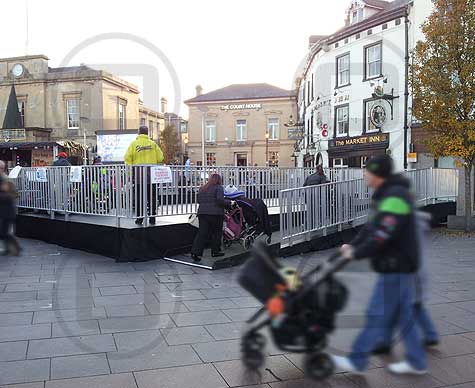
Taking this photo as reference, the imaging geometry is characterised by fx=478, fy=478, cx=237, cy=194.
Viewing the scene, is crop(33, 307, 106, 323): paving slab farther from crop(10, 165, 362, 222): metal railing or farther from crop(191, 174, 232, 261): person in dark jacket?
crop(191, 174, 232, 261): person in dark jacket

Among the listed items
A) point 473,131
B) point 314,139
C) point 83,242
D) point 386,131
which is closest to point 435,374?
point 83,242

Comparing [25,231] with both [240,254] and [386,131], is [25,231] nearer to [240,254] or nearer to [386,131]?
[240,254]

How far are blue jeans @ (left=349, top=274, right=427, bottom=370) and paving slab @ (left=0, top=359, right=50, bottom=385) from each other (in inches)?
191

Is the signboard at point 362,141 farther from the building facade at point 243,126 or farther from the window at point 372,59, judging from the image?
the building facade at point 243,126

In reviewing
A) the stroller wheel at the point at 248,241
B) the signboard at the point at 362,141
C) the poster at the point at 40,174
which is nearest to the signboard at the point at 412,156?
the signboard at the point at 362,141

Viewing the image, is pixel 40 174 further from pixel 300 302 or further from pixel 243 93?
pixel 243 93

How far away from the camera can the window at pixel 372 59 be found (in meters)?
27.8

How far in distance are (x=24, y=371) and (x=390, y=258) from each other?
5288mm

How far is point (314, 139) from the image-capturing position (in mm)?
38406

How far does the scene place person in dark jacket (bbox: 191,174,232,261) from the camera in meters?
10.3

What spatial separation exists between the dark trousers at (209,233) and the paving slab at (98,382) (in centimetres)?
573

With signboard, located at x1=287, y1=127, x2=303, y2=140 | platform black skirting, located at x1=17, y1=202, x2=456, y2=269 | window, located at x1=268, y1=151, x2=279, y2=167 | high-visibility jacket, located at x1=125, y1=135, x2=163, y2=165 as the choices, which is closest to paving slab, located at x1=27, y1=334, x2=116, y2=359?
platform black skirting, located at x1=17, y1=202, x2=456, y2=269

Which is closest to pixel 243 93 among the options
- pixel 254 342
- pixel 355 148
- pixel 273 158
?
pixel 273 158

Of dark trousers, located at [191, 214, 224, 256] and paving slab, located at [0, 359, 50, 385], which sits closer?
paving slab, located at [0, 359, 50, 385]
